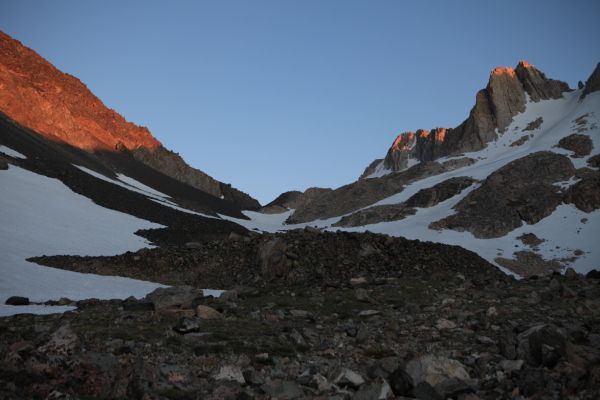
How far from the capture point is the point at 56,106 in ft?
404

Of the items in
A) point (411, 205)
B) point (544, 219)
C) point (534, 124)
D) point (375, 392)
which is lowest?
point (375, 392)

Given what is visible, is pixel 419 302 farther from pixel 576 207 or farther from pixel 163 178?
pixel 163 178

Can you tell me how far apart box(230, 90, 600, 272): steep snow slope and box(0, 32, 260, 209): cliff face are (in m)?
67.8

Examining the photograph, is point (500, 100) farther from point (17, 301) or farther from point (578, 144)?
point (17, 301)

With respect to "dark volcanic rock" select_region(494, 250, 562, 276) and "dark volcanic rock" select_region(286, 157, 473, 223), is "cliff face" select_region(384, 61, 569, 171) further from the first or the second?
"dark volcanic rock" select_region(494, 250, 562, 276)

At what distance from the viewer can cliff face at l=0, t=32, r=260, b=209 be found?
4515 inches

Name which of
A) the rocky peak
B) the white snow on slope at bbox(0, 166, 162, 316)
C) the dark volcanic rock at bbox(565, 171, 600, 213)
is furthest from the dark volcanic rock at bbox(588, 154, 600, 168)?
the white snow on slope at bbox(0, 166, 162, 316)

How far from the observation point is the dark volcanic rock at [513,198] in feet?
237

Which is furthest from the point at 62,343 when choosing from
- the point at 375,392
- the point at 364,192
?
the point at 364,192

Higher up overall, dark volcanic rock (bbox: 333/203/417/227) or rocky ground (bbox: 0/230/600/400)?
dark volcanic rock (bbox: 333/203/417/227)

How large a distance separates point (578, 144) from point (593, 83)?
1803 inches

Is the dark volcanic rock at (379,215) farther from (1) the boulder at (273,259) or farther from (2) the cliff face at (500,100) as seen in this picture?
(1) the boulder at (273,259)

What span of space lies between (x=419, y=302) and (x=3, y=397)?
18.2m

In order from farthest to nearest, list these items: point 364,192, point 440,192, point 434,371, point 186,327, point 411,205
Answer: point 364,192 < point 411,205 < point 440,192 < point 186,327 < point 434,371
